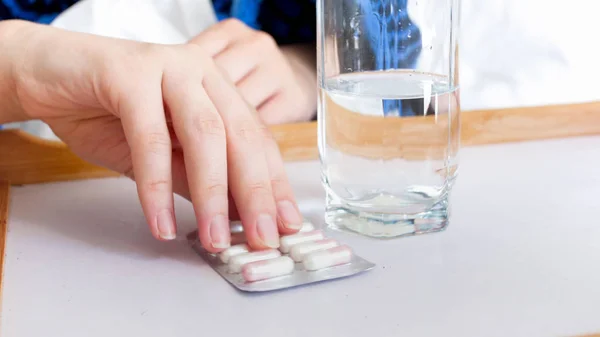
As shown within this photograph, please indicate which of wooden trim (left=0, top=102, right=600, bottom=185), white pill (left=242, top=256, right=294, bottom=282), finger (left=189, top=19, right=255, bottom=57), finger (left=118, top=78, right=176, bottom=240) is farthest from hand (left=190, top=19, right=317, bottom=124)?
white pill (left=242, top=256, right=294, bottom=282)

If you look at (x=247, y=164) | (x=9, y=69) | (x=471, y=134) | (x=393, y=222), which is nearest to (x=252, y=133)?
(x=247, y=164)

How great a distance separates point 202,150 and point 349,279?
15 cm

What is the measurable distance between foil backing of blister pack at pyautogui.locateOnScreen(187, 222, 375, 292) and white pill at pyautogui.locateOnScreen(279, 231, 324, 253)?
0.9 inches

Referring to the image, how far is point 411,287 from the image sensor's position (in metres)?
0.46

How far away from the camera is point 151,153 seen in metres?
0.53

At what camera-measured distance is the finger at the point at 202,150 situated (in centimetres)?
51

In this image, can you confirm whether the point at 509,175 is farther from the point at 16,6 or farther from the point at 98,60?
the point at 16,6

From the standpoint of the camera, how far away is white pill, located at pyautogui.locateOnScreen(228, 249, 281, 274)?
1.58 ft

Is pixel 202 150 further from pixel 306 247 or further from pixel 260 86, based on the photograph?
pixel 260 86

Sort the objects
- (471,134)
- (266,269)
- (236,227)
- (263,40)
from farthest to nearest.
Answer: (263,40), (471,134), (236,227), (266,269)

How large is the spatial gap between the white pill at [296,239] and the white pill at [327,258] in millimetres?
27

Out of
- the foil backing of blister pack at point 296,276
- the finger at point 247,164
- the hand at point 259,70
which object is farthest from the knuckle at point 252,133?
the hand at point 259,70

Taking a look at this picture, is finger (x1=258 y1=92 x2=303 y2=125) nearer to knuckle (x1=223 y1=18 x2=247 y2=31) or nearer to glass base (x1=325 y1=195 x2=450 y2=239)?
knuckle (x1=223 y1=18 x2=247 y2=31)

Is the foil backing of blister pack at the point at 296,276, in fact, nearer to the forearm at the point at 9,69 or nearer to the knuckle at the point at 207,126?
the knuckle at the point at 207,126
